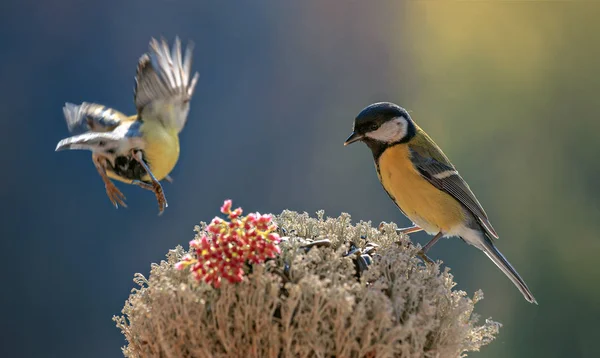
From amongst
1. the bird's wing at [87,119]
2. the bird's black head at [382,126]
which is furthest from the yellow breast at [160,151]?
the bird's black head at [382,126]

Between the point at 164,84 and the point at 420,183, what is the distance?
58 cm

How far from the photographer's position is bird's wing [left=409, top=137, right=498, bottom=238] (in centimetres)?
117

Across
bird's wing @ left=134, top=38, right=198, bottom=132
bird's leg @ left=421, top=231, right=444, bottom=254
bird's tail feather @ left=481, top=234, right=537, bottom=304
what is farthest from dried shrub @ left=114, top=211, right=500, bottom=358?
bird's wing @ left=134, top=38, right=198, bottom=132

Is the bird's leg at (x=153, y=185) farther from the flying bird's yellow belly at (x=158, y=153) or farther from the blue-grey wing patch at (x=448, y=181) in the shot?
the blue-grey wing patch at (x=448, y=181)

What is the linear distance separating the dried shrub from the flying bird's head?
362 millimetres

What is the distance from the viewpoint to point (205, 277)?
0.71 m

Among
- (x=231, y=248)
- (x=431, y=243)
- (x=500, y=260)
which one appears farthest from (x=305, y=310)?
(x=500, y=260)

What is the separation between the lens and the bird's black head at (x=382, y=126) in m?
1.10

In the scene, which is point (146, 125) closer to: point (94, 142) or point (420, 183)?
point (94, 142)

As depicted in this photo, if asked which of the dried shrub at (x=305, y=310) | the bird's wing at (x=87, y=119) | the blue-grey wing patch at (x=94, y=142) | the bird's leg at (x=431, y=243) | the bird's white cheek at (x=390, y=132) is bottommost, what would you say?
the dried shrub at (x=305, y=310)

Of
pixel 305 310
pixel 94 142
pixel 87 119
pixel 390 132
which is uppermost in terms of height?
pixel 87 119

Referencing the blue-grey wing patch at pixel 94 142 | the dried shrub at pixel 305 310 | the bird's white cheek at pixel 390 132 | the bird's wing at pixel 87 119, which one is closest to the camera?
the dried shrub at pixel 305 310

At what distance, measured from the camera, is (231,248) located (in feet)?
2.38

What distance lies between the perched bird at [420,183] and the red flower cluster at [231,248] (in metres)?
0.42
